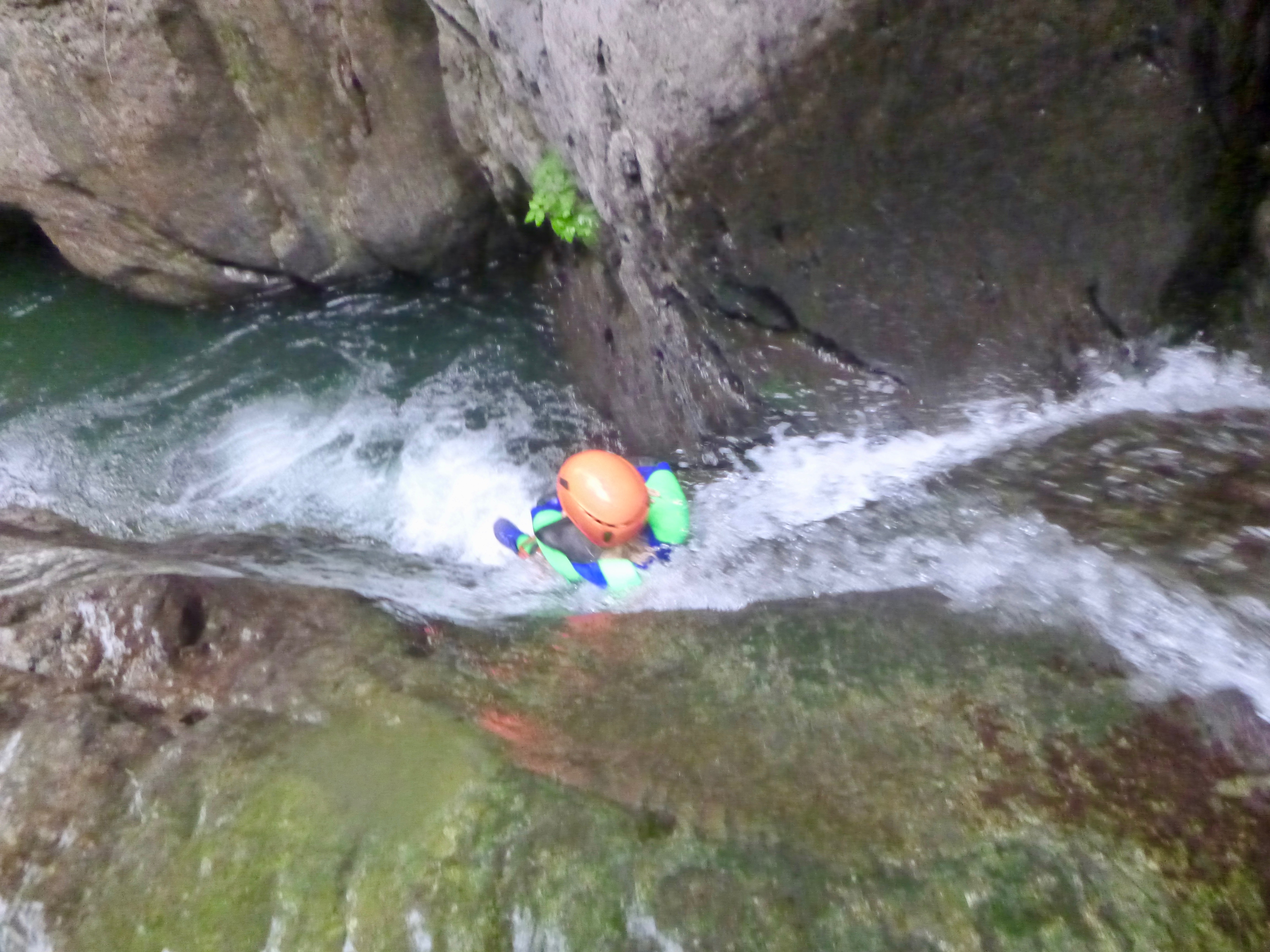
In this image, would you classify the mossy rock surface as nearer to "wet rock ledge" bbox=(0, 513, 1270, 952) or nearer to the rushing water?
"wet rock ledge" bbox=(0, 513, 1270, 952)

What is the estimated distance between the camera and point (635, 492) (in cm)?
373

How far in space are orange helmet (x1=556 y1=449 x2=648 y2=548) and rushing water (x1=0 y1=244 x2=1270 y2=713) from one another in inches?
9.8

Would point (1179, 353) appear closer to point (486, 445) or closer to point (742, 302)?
point (742, 302)

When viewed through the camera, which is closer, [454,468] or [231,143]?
[454,468]

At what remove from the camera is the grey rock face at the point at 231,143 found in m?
5.23

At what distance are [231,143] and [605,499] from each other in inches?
158

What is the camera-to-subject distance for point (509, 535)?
165 inches

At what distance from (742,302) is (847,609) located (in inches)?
56.9

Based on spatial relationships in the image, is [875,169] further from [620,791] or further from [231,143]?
[231,143]

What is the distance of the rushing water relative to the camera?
9.11ft

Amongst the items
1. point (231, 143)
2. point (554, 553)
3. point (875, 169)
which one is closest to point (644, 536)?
point (554, 553)

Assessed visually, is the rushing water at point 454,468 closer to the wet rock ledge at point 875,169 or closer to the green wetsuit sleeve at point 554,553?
the green wetsuit sleeve at point 554,553

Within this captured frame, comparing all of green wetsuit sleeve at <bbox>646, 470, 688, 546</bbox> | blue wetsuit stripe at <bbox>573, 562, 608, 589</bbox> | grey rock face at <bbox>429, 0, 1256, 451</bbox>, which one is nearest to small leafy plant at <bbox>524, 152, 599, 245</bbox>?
grey rock face at <bbox>429, 0, 1256, 451</bbox>

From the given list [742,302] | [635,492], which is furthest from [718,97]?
[635,492]
